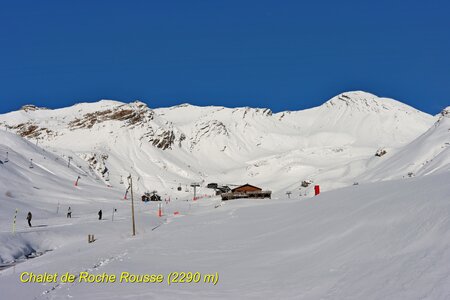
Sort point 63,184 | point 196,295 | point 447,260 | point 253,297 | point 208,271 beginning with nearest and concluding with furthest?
point 447,260 → point 253,297 → point 196,295 → point 208,271 → point 63,184

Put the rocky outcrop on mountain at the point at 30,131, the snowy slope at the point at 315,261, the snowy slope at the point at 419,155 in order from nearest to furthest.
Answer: the snowy slope at the point at 315,261 → the snowy slope at the point at 419,155 → the rocky outcrop on mountain at the point at 30,131

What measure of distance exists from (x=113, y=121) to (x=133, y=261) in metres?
180

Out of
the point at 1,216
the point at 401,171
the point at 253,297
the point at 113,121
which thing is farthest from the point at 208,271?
the point at 113,121

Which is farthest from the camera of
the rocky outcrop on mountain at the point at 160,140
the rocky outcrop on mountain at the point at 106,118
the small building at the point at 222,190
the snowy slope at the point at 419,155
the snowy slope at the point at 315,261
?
the rocky outcrop on mountain at the point at 160,140

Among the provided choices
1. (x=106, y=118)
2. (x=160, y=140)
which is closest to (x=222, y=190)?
(x=160, y=140)

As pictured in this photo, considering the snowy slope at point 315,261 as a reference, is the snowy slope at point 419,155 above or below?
above

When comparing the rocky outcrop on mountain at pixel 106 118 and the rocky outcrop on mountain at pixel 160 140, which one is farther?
the rocky outcrop on mountain at pixel 160 140

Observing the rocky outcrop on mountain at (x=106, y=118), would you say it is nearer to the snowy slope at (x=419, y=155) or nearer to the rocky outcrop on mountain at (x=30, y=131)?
the rocky outcrop on mountain at (x=30, y=131)

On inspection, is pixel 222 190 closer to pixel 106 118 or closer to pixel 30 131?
pixel 106 118

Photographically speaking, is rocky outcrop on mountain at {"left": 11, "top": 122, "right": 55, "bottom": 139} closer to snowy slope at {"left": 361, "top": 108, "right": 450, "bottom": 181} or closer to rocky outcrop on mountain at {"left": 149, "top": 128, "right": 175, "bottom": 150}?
rocky outcrop on mountain at {"left": 149, "top": 128, "right": 175, "bottom": 150}

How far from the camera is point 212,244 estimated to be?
21.2 metres

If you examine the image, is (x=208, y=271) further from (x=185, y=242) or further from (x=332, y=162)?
(x=332, y=162)

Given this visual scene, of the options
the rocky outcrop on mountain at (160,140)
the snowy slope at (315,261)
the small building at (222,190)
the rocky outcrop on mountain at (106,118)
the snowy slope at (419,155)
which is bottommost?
the snowy slope at (315,261)

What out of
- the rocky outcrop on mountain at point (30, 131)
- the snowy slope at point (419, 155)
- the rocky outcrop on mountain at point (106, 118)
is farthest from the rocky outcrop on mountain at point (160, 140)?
the snowy slope at point (419, 155)
